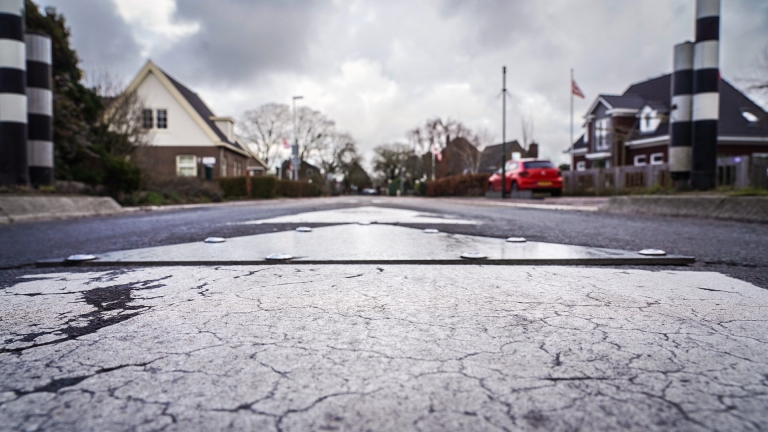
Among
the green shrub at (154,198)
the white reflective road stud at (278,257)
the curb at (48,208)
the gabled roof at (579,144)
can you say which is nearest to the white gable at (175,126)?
the green shrub at (154,198)

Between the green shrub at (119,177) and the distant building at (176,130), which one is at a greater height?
the distant building at (176,130)

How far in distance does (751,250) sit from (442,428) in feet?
15.5

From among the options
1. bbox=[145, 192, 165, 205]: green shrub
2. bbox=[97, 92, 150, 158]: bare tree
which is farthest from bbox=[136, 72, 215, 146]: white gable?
bbox=[145, 192, 165, 205]: green shrub

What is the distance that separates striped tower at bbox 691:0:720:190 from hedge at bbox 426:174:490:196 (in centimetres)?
1777

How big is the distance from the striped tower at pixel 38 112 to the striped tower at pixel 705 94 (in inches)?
594

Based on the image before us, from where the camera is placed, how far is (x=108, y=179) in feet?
47.4

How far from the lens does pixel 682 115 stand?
10500 millimetres

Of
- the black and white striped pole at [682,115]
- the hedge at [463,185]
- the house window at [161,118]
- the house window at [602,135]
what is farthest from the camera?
the house window at [602,135]

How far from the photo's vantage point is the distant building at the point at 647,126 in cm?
2786

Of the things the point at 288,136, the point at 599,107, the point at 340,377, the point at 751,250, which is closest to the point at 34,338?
the point at 340,377

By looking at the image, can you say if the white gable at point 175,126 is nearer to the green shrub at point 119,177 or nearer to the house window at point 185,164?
the house window at point 185,164

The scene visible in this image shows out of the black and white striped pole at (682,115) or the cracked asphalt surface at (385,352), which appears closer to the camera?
the cracked asphalt surface at (385,352)

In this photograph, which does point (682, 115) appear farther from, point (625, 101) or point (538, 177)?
point (625, 101)

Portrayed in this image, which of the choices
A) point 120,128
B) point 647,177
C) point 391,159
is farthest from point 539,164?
point 391,159
